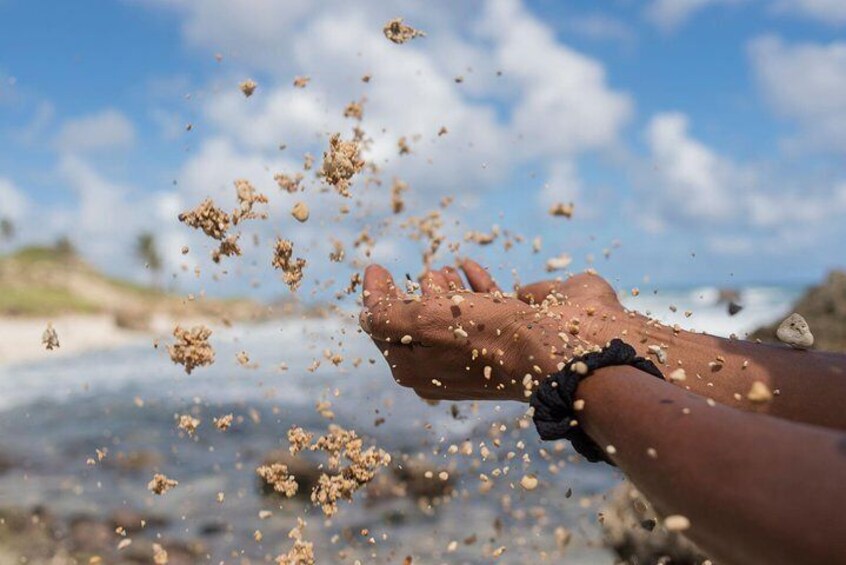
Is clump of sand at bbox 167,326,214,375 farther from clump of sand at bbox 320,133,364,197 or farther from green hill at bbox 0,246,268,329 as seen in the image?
green hill at bbox 0,246,268,329

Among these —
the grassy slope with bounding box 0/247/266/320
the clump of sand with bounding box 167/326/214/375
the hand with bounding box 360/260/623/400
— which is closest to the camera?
the hand with bounding box 360/260/623/400

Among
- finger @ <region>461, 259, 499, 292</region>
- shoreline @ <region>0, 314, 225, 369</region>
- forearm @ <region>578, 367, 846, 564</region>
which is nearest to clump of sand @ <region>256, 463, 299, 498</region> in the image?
finger @ <region>461, 259, 499, 292</region>

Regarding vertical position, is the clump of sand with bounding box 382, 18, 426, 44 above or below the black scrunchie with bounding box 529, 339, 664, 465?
above

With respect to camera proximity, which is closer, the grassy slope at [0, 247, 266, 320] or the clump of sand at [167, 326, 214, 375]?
the clump of sand at [167, 326, 214, 375]

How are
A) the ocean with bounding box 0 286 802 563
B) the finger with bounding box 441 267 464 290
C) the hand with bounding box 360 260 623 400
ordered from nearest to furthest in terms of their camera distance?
the hand with bounding box 360 260 623 400, the finger with bounding box 441 267 464 290, the ocean with bounding box 0 286 802 563

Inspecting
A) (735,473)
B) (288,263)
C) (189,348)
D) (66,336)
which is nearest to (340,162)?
(288,263)

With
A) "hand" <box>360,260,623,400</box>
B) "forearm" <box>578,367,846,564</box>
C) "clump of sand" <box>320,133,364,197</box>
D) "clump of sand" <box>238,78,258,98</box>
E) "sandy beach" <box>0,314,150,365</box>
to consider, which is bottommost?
"forearm" <box>578,367,846,564</box>

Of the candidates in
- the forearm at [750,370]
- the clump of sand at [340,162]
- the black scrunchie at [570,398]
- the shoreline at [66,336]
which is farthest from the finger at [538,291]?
the shoreline at [66,336]

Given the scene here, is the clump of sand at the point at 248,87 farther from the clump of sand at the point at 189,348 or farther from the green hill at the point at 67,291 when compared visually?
the green hill at the point at 67,291
